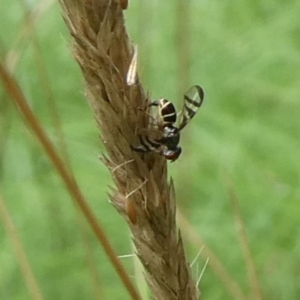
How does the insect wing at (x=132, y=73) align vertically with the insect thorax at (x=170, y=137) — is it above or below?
above

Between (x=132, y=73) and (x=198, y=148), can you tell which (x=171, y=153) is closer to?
(x=132, y=73)

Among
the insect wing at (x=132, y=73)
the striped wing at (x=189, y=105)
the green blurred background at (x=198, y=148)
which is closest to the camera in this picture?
the insect wing at (x=132, y=73)

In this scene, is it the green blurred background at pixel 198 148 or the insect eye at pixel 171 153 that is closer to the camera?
the insect eye at pixel 171 153

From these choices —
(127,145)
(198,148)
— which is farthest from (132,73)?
(198,148)

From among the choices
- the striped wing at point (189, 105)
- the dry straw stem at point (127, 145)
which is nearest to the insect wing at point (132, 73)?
the dry straw stem at point (127, 145)

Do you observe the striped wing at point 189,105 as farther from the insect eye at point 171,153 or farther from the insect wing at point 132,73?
the insect wing at point 132,73

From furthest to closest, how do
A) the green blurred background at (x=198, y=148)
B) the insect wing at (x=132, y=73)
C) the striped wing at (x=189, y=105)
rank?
the green blurred background at (x=198, y=148), the striped wing at (x=189, y=105), the insect wing at (x=132, y=73)

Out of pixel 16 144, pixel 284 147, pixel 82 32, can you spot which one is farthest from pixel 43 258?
pixel 82 32
